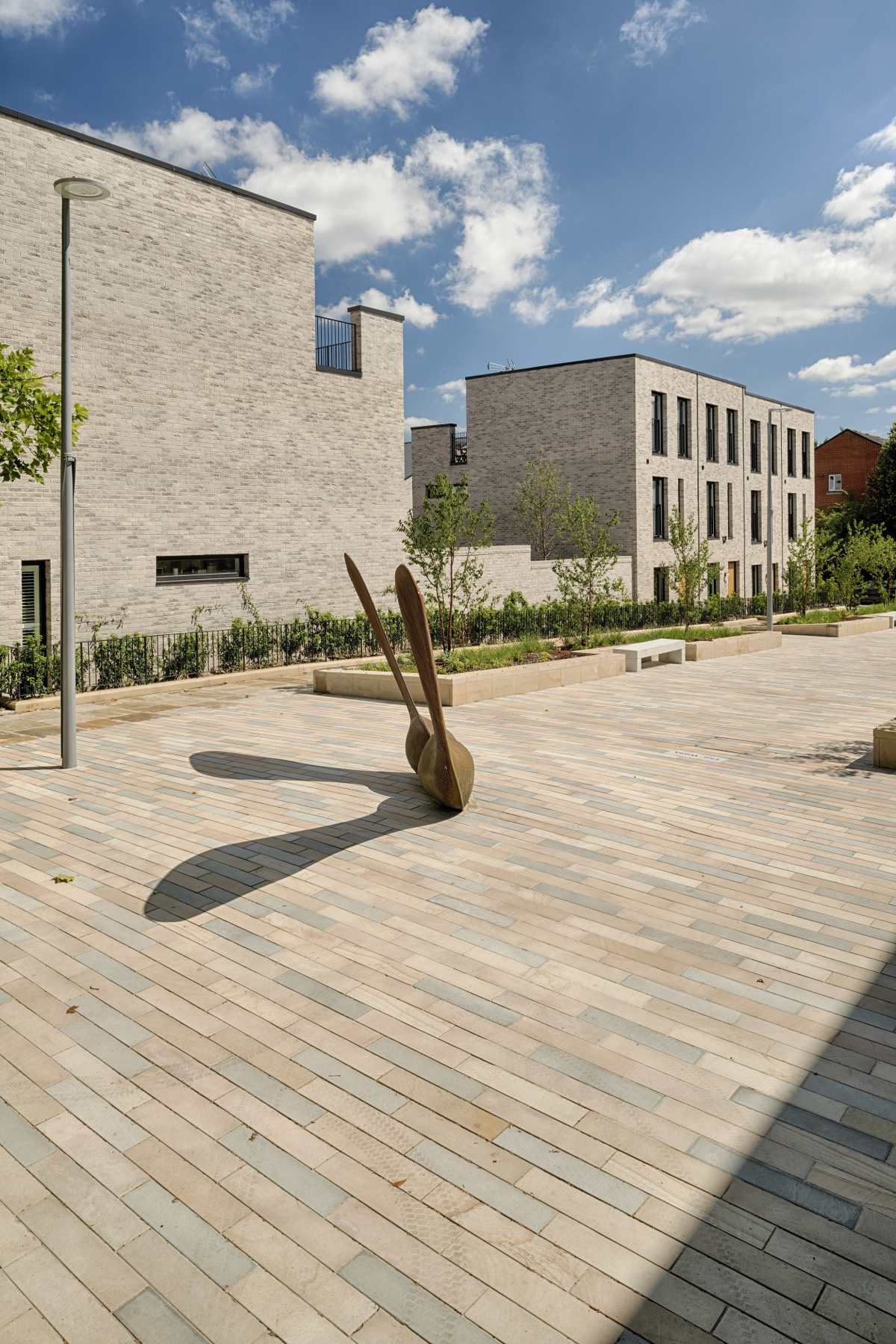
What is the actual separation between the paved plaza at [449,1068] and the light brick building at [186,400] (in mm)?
10446

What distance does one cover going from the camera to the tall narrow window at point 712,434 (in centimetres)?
4012

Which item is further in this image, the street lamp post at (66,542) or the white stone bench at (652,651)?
the white stone bench at (652,651)

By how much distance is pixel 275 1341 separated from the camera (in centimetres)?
288

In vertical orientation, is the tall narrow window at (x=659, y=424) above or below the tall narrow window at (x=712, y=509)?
above

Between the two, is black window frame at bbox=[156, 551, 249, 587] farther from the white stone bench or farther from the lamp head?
the lamp head

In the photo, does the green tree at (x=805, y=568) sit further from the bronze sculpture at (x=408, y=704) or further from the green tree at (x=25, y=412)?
the green tree at (x=25, y=412)

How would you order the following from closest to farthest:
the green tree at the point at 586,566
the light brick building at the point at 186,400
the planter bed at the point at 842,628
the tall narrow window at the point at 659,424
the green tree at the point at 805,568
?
the light brick building at the point at 186,400
the green tree at the point at 586,566
the planter bed at the point at 842,628
the tall narrow window at the point at 659,424
the green tree at the point at 805,568

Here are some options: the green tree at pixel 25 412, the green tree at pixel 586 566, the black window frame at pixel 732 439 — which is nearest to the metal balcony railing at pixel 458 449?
the black window frame at pixel 732 439

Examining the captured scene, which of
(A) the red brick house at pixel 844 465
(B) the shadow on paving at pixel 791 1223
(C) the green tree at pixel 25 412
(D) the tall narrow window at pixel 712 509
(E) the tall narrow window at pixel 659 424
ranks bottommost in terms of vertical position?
(B) the shadow on paving at pixel 791 1223

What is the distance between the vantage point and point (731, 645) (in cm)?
2467

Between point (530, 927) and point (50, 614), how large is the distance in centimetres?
1409

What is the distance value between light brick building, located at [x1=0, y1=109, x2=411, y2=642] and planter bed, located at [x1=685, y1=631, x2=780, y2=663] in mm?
8000

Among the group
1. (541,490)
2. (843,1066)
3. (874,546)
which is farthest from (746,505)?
(843,1066)

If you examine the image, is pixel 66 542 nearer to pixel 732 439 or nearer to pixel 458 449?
pixel 458 449
